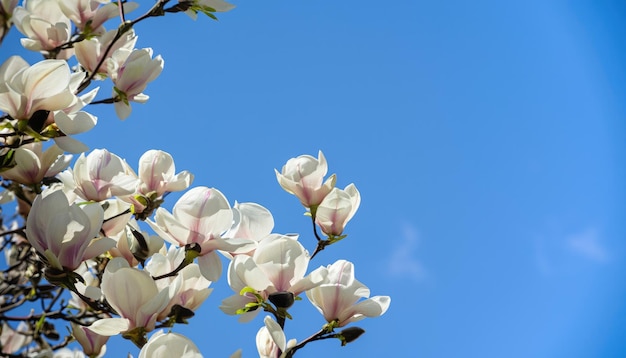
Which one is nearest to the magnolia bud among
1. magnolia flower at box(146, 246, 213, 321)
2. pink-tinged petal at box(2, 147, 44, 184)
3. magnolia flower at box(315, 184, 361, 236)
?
magnolia flower at box(146, 246, 213, 321)

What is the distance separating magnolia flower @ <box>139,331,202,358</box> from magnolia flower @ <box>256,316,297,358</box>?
0.10 m

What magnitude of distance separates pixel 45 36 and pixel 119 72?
177 millimetres

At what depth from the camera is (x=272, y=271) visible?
0.65 metres

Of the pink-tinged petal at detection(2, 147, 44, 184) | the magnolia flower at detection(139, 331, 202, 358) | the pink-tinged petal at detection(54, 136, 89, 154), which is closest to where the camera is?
the magnolia flower at detection(139, 331, 202, 358)

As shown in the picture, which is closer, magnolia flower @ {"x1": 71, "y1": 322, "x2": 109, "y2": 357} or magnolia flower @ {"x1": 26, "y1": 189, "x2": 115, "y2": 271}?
magnolia flower @ {"x1": 26, "y1": 189, "x2": 115, "y2": 271}

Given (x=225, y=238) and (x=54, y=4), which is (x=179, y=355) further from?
(x=54, y=4)

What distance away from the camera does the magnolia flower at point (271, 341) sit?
1.97 ft

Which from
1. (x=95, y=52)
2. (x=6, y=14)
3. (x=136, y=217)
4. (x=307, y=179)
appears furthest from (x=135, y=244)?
(x=6, y=14)

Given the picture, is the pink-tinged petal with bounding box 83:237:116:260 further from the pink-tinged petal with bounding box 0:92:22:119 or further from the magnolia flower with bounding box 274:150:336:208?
the magnolia flower with bounding box 274:150:336:208

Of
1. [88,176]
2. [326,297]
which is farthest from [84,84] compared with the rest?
[326,297]

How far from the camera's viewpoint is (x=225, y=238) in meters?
0.67

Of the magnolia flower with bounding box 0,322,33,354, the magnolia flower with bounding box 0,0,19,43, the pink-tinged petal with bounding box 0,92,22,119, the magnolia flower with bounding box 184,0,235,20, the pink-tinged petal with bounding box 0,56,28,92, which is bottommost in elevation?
the magnolia flower with bounding box 0,322,33,354

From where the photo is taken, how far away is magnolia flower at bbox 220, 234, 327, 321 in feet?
2.10

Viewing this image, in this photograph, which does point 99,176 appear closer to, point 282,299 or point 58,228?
point 58,228
